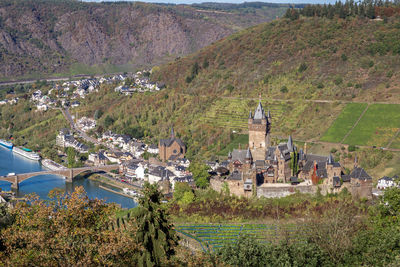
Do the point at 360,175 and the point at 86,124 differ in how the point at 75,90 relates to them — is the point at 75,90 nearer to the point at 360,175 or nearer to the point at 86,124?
the point at 86,124

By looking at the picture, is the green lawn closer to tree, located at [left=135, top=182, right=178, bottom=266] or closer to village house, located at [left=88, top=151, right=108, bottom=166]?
village house, located at [left=88, top=151, right=108, bottom=166]

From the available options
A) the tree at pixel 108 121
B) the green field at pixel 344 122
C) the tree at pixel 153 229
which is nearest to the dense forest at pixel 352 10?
the green field at pixel 344 122

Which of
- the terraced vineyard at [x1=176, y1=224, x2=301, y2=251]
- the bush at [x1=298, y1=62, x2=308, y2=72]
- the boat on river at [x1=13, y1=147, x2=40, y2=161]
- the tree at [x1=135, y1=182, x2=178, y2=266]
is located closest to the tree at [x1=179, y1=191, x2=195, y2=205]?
the terraced vineyard at [x1=176, y1=224, x2=301, y2=251]

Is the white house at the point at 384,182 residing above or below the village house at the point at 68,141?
above

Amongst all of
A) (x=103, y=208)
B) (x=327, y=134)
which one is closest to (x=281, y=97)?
(x=327, y=134)

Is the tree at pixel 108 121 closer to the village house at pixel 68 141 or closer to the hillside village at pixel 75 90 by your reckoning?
the village house at pixel 68 141

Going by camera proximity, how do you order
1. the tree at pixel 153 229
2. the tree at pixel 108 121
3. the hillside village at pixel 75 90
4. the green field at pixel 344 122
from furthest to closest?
the hillside village at pixel 75 90
the tree at pixel 108 121
the green field at pixel 344 122
the tree at pixel 153 229

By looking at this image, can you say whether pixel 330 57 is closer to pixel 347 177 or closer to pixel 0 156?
pixel 347 177
